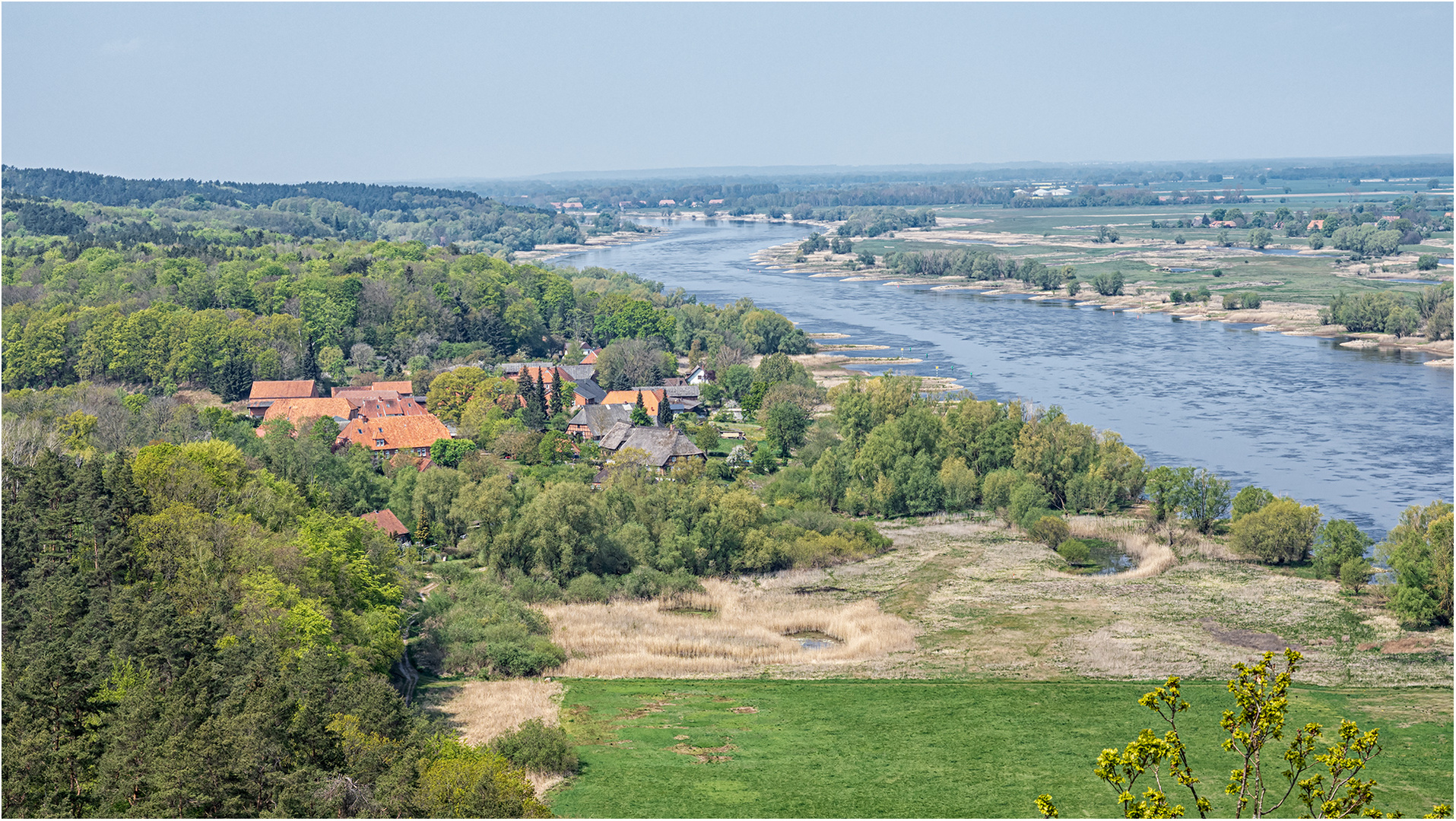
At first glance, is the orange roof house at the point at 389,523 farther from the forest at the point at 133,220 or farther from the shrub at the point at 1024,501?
the forest at the point at 133,220

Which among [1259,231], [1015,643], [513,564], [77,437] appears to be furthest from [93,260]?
[1259,231]

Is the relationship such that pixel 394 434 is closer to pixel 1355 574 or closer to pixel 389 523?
pixel 389 523

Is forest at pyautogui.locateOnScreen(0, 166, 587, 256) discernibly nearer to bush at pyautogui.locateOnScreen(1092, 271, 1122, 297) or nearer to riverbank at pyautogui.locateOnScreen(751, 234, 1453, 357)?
riverbank at pyautogui.locateOnScreen(751, 234, 1453, 357)

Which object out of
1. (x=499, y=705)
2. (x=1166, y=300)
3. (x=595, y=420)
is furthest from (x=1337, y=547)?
(x=1166, y=300)

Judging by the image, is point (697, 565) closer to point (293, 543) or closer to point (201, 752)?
point (293, 543)

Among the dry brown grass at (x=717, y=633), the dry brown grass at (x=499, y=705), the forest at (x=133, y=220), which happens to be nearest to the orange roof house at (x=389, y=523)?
the dry brown grass at (x=717, y=633)

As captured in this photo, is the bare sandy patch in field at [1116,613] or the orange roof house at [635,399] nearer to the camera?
the bare sandy patch in field at [1116,613]
